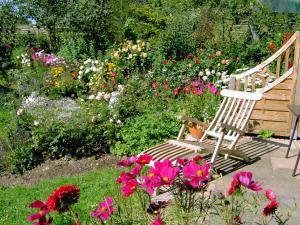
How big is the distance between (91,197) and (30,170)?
1.57m

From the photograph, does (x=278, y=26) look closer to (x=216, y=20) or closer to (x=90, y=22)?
(x=216, y=20)

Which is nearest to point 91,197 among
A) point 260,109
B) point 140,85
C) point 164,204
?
point 164,204

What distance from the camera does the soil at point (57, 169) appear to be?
5508mm

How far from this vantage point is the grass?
4.22 m

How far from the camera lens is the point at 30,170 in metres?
5.78

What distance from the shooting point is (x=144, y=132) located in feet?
19.4

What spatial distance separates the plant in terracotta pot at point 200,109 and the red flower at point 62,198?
4821mm

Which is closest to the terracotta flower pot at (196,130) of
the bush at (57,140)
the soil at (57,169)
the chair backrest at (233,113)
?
the chair backrest at (233,113)

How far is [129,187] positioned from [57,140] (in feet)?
13.7

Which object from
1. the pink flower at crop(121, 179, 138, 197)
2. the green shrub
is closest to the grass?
the green shrub

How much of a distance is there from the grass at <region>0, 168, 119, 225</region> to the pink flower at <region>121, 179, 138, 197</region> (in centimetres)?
201

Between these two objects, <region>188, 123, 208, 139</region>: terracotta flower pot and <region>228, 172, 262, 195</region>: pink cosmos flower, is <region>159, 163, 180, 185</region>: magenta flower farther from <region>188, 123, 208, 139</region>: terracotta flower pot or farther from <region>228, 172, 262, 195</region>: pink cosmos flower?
<region>188, 123, 208, 139</region>: terracotta flower pot

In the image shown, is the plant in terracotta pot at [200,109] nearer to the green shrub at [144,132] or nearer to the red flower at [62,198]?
the green shrub at [144,132]

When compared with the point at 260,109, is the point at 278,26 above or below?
above
